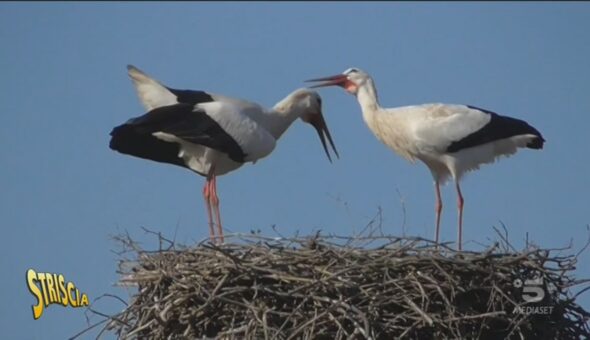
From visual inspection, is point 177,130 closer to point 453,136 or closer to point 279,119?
point 279,119

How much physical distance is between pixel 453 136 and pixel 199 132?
1757 mm

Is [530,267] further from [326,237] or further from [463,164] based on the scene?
[463,164]

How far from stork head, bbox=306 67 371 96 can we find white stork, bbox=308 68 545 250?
0.39 meters

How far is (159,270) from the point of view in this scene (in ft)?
27.9

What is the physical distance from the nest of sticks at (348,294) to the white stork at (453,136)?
1.80 metres

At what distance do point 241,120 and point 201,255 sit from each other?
204 centimetres

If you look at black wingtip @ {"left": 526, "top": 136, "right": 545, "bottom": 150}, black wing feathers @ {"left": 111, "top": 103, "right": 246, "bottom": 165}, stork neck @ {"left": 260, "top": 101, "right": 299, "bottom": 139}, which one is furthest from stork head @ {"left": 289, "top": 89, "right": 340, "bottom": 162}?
black wingtip @ {"left": 526, "top": 136, "right": 545, "bottom": 150}

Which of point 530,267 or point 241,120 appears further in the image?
point 241,120

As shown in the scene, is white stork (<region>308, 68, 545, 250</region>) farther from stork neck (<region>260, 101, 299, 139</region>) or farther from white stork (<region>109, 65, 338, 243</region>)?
white stork (<region>109, 65, 338, 243</region>)

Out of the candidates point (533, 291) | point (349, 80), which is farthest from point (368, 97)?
point (533, 291)

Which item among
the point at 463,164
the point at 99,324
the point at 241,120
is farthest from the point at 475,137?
the point at 99,324

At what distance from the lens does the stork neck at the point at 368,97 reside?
10852 millimetres

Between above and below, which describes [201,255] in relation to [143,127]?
below

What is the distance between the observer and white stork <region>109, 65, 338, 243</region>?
33.2ft
